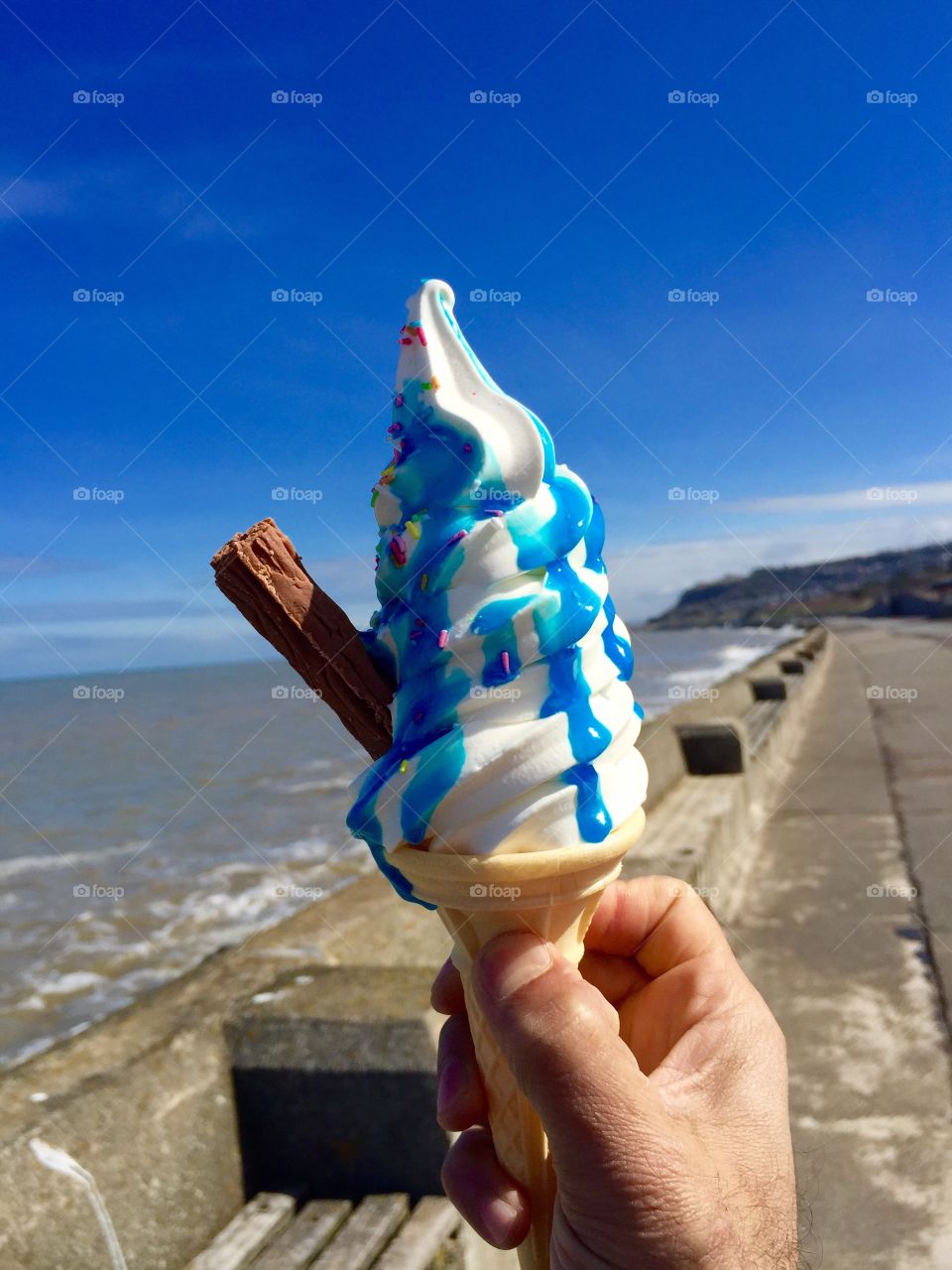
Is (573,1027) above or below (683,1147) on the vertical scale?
above

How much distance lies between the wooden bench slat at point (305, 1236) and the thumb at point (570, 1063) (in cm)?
128

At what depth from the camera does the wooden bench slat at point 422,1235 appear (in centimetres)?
252

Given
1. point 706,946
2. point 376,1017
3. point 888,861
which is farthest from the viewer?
point 888,861

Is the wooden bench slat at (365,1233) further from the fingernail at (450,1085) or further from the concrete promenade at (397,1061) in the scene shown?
the fingernail at (450,1085)

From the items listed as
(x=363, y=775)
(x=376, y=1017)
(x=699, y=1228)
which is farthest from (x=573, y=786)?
(x=376, y=1017)

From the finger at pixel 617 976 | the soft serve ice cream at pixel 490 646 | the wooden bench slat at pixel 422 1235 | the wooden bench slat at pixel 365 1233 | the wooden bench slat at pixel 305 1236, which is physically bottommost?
the wooden bench slat at pixel 422 1235

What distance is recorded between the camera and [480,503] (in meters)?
2.03

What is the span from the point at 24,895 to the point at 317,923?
6.57m

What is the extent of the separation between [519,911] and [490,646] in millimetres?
549

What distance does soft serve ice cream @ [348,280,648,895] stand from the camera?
1.89 meters

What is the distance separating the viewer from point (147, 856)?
415 inches

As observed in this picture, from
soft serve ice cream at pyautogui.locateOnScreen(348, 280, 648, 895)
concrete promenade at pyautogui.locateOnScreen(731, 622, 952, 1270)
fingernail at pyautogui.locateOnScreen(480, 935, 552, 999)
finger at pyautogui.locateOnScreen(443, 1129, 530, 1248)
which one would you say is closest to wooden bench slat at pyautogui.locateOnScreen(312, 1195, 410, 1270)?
finger at pyautogui.locateOnScreen(443, 1129, 530, 1248)

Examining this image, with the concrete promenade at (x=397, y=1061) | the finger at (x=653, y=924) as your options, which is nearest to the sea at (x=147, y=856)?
the concrete promenade at (x=397, y=1061)

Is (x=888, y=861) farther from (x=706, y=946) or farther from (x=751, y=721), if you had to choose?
(x=706, y=946)
